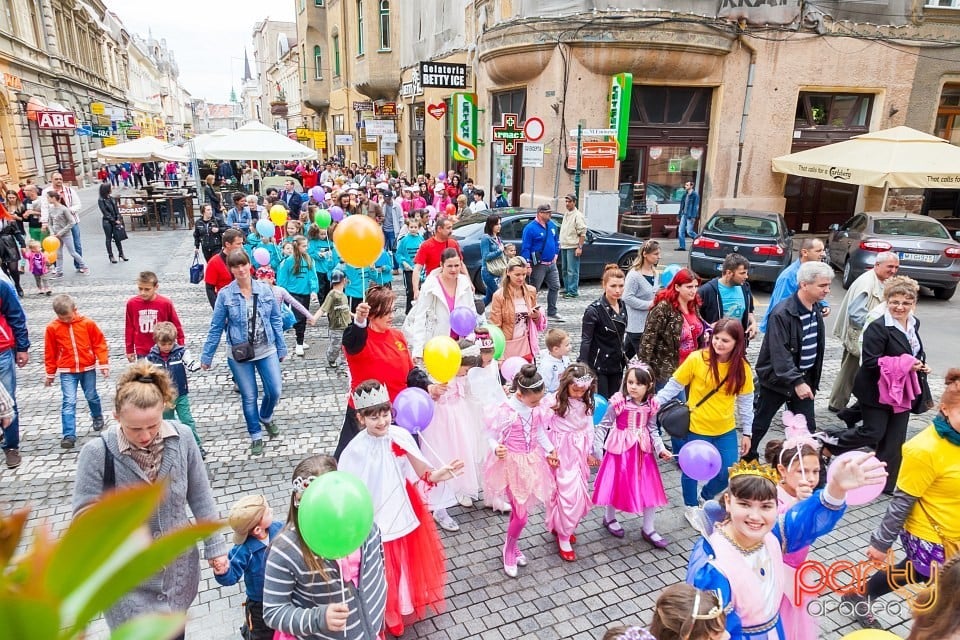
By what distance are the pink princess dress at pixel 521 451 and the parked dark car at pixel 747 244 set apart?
8.41 m

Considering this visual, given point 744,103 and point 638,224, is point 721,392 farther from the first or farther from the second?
point 744,103

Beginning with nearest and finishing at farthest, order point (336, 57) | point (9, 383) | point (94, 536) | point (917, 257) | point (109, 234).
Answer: point (94, 536) < point (9, 383) < point (917, 257) < point (109, 234) < point (336, 57)

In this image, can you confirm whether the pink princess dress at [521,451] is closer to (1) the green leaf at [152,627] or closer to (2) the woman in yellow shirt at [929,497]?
(2) the woman in yellow shirt at [929,497]

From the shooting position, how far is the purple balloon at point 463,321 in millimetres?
5434

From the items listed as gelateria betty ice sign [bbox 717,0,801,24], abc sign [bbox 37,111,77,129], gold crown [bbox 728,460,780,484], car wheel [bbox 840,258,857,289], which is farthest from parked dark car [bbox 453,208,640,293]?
abc sign [bbox 37,111,77,129]

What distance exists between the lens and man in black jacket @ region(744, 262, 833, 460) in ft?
16.4

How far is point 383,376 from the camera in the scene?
4539 millimetres

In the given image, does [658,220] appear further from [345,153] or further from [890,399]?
[345,153]

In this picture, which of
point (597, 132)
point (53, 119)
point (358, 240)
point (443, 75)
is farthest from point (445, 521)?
point (53, 119)

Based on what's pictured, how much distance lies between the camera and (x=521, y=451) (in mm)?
4254

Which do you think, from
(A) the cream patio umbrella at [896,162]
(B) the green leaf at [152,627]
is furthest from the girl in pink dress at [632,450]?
(A) the cream patio umbrella at [896,162]

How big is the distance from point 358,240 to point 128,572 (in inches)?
168

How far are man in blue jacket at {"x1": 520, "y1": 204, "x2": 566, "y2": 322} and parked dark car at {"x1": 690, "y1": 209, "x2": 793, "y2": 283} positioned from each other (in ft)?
11.5

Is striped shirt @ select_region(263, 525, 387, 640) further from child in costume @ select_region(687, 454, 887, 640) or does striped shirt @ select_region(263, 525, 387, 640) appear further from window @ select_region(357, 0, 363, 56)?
window @ select_region(357, 0, 363, 56)
